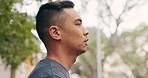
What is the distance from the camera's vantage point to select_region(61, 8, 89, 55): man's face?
180cm

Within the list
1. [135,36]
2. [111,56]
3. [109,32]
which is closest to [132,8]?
[109,32]

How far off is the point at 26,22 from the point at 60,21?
213 inches

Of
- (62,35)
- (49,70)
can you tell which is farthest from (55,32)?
(49,70)

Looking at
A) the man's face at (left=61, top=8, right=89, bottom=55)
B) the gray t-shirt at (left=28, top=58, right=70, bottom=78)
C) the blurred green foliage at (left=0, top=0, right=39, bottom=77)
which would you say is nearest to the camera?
the gray t-shirt at (left=28, top=58, right=70, bottom=78)

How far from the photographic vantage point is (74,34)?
1.80 m

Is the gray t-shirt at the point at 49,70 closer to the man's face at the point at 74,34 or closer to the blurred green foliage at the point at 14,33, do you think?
the man's face at the point at 74,34

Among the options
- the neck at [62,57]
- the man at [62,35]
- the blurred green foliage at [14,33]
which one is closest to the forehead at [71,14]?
the man at [62,35]

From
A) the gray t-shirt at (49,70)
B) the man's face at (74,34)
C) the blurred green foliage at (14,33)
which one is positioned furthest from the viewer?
the blurred green foliage at (14,33)

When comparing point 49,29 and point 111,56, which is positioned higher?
point 111,56

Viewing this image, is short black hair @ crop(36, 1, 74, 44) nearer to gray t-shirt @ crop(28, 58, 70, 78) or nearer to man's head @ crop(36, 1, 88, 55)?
man's head @ crop(36, 1, 88, 55)

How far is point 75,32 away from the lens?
5.92 feet

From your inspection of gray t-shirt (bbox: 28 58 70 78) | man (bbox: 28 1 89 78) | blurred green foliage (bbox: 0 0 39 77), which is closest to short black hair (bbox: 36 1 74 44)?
man (bbox: 28 1 89 78)

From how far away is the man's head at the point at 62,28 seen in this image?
5.91ft

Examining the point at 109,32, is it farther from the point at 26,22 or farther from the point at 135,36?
the point at 26,22
